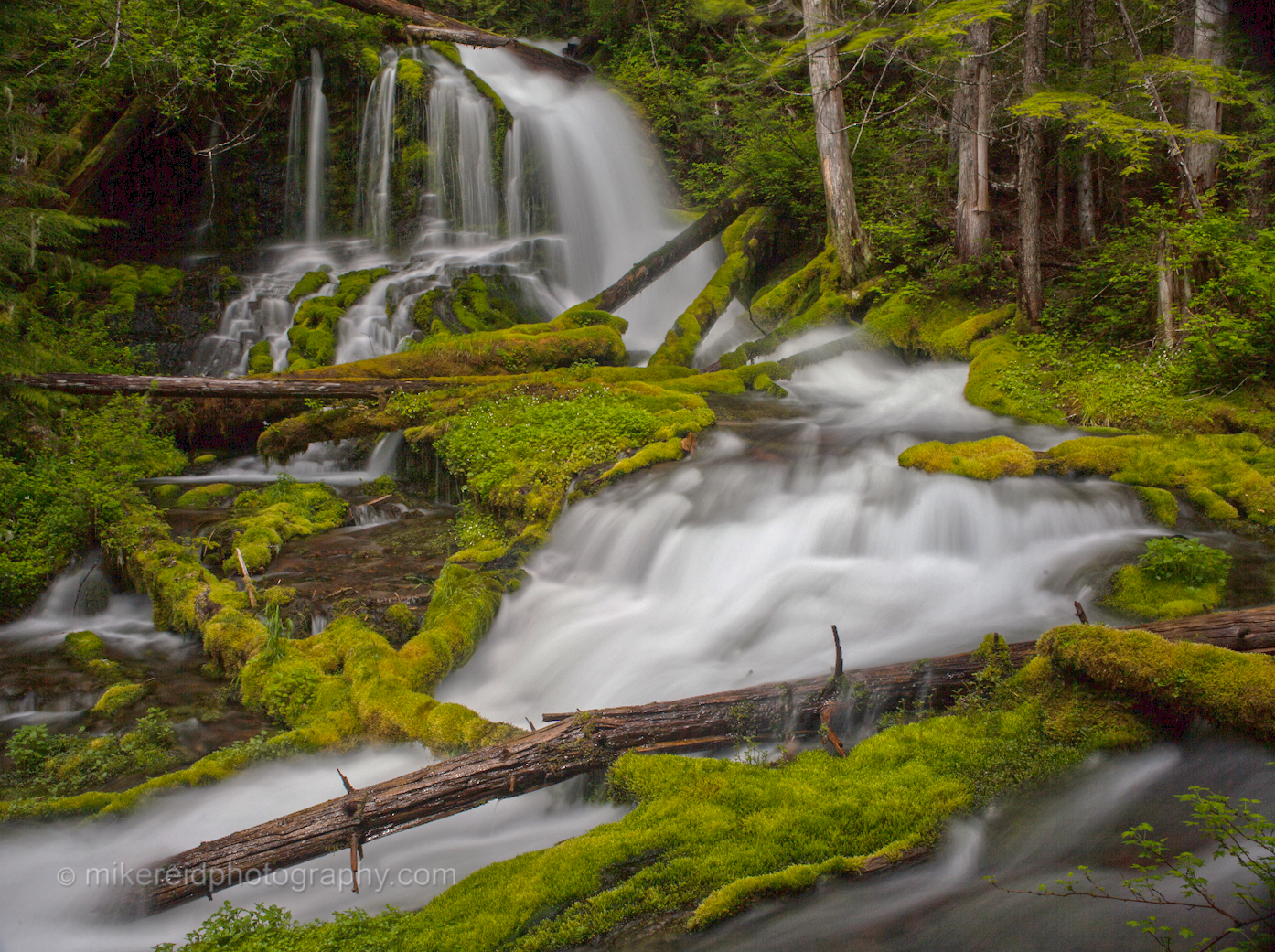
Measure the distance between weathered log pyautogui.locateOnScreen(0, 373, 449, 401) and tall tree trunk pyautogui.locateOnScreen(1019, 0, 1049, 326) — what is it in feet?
27.7

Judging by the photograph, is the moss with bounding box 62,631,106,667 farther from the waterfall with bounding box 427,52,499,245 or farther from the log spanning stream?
the waterfall with bounding box 427,52,499,245

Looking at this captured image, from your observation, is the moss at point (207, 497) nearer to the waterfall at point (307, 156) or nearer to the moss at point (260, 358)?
the moss at point (260, 358)

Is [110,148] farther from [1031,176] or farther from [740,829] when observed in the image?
[740,829]

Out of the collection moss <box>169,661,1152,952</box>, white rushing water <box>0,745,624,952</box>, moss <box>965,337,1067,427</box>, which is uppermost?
moss <box>965,337,1067,427</box>

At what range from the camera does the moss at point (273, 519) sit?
7.40m

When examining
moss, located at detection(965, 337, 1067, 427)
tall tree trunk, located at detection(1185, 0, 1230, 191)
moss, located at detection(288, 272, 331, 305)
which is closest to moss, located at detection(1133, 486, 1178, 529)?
moss, located at detection(965, 337, 1067, 427)

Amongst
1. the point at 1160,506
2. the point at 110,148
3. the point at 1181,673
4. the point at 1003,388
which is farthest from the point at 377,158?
the point at 1181,673

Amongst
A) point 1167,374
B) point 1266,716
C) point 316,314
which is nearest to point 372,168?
point 316,314

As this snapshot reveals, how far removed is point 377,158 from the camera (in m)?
18.9

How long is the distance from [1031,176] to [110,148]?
725 inches

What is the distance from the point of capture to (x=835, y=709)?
4.04 meters

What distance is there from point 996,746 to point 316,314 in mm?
14471

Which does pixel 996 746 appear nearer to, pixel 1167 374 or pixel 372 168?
pixel 1167 374

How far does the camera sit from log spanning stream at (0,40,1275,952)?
3.10 m
